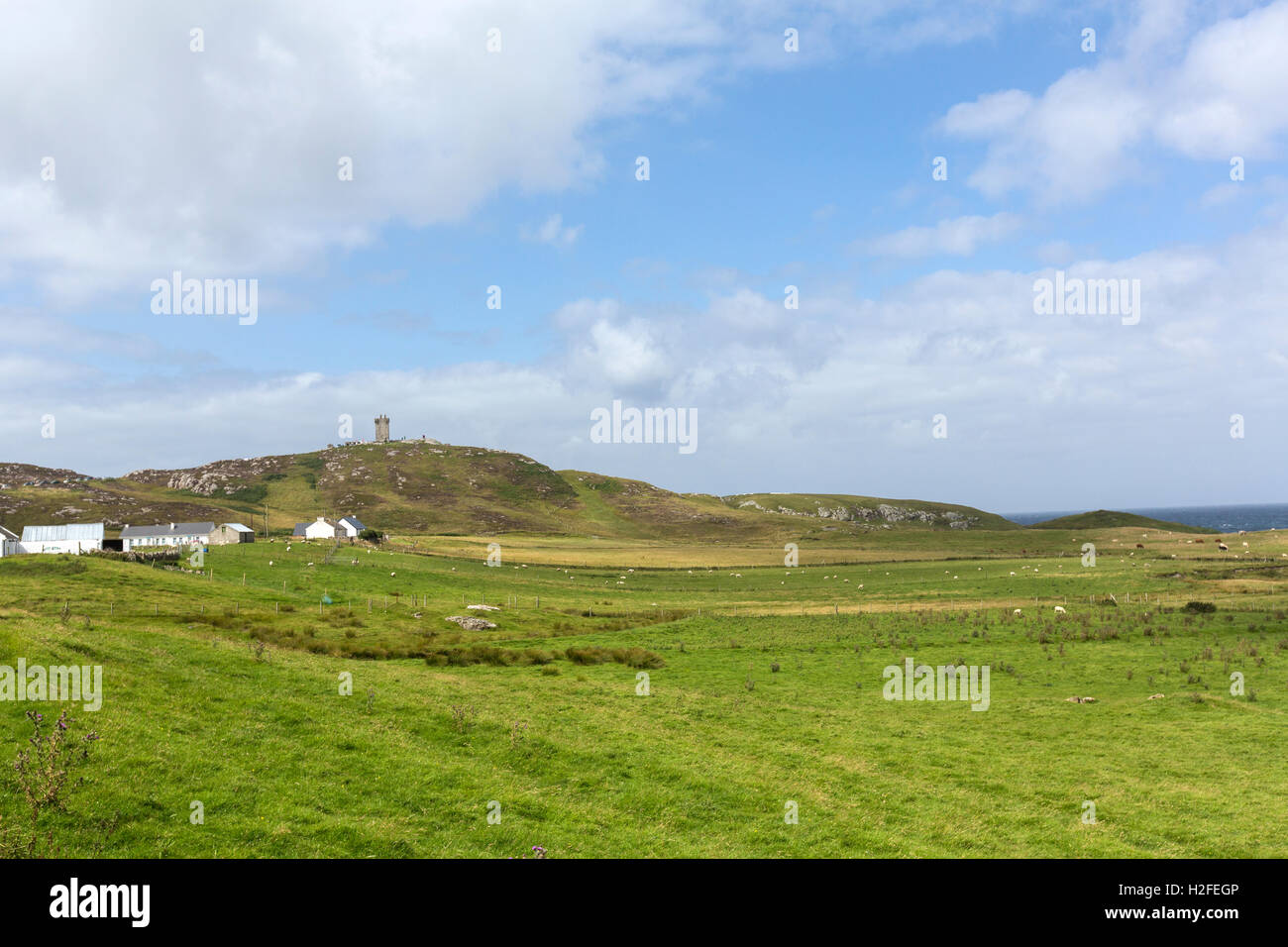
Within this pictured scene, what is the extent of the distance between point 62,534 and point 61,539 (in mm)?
806

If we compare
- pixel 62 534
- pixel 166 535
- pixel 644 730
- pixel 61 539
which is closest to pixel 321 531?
pixel 166 535

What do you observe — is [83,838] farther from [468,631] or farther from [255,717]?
[468,631]

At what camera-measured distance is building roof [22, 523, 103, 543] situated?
346 ft

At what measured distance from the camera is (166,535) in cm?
12306

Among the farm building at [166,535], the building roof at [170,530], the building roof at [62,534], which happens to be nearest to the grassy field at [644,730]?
the building roof at [62,534]

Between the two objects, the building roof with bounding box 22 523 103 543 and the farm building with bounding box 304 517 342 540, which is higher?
the building roof with bounding box 22 523 103 543

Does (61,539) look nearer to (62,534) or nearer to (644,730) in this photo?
Answer: (62,534)

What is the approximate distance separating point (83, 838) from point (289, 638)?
3622 centimetres

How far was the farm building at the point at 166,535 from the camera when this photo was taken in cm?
12207

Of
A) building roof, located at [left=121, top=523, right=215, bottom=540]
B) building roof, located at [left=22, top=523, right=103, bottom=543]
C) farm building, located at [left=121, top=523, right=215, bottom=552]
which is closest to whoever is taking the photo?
building roof, located at [left=22, top=523, right=103, bottom=543]

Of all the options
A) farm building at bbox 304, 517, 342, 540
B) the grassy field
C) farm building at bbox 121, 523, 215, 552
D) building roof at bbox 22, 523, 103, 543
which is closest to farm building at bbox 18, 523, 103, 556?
building roof at bbox 22, 523, 103, 543

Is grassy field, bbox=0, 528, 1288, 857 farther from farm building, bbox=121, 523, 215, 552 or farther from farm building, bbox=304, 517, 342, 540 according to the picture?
farm building, bbox=304, 517, 342, 540

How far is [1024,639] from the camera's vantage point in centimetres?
5259
